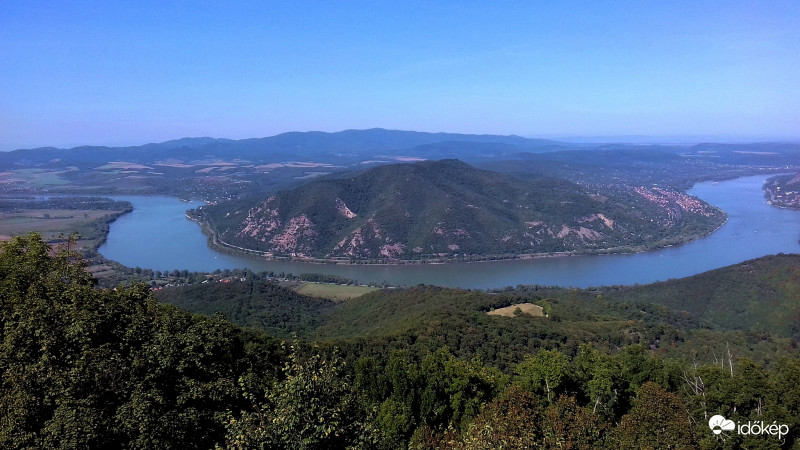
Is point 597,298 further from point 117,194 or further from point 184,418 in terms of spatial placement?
point 117,194

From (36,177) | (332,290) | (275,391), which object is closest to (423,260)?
(332,290)

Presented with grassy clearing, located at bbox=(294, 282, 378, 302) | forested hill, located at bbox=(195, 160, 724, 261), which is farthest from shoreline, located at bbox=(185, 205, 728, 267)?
grassy clearing, located at bbox=(294, 282, 378, 302)

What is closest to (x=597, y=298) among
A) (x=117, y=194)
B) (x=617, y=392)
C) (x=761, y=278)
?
(x=761, y=278)

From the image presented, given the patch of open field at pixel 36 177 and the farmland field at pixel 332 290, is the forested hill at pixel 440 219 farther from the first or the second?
the patch of open field at pixel 36 177

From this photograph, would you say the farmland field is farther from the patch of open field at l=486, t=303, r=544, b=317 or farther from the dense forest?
the dense forest

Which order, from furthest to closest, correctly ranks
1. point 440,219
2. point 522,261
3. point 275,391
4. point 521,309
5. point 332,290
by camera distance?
point 440,219 → point 522,261 → point 332,290 → point 521,309 → point 275,391

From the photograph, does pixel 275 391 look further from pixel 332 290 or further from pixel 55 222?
pixel 55 222
